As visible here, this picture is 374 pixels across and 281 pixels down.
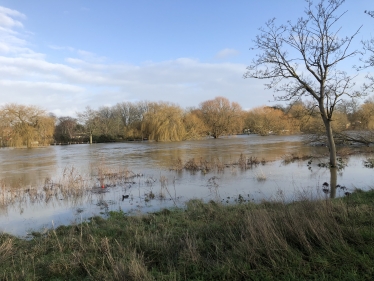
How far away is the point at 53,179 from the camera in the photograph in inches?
619

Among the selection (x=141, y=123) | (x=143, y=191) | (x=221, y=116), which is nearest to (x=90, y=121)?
(x=141, y=123)

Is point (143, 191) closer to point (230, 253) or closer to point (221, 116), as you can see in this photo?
point (230, 253)

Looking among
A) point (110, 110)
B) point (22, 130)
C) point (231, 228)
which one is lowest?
point (231, 228)

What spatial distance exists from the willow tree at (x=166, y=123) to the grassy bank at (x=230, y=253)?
51.0 metres

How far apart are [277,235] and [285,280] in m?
1.00

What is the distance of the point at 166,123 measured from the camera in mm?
56656

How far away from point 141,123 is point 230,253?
209 ft

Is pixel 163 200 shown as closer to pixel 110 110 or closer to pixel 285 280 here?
pixel 285 280

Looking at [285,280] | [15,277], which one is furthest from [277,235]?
[15,277]

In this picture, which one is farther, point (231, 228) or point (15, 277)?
point (231, 228)

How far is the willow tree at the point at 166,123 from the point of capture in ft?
186

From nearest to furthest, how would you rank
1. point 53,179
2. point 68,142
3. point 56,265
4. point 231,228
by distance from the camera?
point 56,265
point 231,228
point 53,179
point 68,142

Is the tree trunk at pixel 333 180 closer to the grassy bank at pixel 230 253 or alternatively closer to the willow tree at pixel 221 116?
the grassy bank at pixel 230 253

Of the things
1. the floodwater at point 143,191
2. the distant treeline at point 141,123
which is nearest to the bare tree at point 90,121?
the distant treeline at point 141,123
